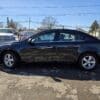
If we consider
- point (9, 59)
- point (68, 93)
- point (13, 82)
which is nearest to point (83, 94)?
point (68, 93)

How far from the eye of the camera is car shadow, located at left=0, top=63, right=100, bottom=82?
8.34m

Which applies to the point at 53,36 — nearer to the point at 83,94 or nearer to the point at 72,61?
the point at 72,61

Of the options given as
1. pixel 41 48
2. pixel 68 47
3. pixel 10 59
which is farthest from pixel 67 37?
pixel 10 59

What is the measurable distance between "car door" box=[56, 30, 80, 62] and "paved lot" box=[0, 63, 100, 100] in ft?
1.56

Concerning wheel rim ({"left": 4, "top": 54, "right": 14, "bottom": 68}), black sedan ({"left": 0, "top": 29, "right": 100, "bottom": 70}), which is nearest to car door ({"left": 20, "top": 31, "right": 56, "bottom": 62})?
black sedan ({"left": 0, "top": 29, "right": 100, "bottom": 70})

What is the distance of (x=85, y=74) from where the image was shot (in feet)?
28.6

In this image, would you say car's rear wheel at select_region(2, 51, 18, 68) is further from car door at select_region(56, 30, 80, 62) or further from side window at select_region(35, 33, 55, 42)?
car door at select_region(56, 30, 80, 62)

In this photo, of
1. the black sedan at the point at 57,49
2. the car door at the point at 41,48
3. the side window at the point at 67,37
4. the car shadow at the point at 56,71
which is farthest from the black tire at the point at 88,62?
the car door at the point at 41,48

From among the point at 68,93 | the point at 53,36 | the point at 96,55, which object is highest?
the point at 53,36

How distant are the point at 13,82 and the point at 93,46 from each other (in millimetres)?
3234

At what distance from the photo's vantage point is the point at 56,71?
9117mm

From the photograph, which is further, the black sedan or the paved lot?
the black sedan

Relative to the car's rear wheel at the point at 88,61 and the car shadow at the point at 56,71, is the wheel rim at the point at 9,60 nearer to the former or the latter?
the car shadow at the point at 56,71

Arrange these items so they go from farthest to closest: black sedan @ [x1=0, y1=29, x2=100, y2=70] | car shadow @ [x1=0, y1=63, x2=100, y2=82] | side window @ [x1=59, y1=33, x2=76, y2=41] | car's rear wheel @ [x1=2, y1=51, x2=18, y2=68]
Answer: car's rear wheel @ [x1=2, y1=51, x2=18, y2=68], side window @ [x1=59, y1=33, x2=76, y2=41], black sedan @ [x1=0, y1=29, x2=100, y2=70], car shadow @ [x1=0, y1=63, x2=100, y2=82]
